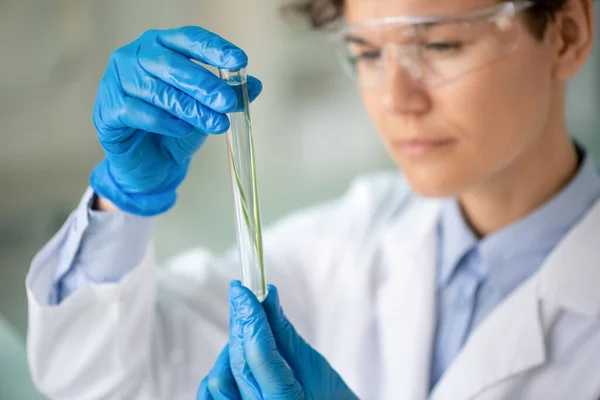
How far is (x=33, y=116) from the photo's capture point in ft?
4.75

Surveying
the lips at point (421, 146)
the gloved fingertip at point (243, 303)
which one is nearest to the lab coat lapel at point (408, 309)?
the lips at point (421, 146)

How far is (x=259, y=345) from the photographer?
91cm

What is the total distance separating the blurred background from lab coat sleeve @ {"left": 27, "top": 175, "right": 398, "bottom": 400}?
0.29 ft

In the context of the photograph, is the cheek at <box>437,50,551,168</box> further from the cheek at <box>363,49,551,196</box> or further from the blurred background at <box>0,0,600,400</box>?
the blurred background at <box>0,0,600,400</box>

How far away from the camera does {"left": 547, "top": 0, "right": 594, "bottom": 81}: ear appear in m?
1.32

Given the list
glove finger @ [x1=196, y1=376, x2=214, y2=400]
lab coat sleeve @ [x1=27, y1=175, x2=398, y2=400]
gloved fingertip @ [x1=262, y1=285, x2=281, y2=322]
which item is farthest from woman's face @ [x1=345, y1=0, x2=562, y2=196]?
glove finger @ [x1=196, y1=376, x2=214, y2=400]

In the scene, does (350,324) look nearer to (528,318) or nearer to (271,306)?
(528,318)

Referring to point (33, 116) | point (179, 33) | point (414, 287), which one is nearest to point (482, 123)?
point (414, 287)

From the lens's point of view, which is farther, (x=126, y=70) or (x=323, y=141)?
(x=323, y=141)

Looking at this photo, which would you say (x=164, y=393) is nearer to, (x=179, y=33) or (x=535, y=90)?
(x=179, y=33)

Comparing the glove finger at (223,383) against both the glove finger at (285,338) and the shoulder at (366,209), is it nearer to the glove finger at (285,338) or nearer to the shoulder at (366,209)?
the glove finger at (285,338)

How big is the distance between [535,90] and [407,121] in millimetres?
264

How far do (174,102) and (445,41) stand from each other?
1.95 ft

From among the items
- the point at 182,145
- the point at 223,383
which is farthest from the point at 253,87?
the point at 223,383
